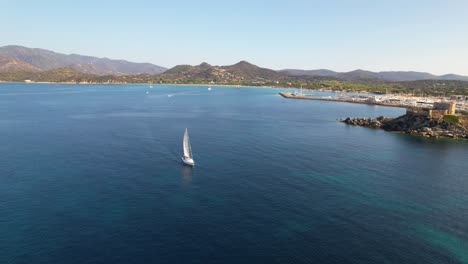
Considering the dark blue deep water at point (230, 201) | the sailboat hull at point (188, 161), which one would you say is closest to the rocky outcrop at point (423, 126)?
the dark blue deep water at point (230, 201)

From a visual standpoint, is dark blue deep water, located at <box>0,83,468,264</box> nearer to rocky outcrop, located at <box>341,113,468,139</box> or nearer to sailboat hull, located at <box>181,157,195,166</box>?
sailboat hull, located at <box>181,157,195,166</box>

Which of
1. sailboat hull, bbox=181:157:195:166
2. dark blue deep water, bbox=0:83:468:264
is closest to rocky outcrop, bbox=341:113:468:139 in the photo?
dark blue deep water, bbox=0:83:468:264

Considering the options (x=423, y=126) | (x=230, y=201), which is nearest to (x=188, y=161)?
(x=230, y=201)

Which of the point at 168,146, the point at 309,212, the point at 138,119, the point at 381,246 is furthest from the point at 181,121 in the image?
the point at 381,246

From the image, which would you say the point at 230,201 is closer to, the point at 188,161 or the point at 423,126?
the point at 188,161

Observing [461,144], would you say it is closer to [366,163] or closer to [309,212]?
[366,163]
